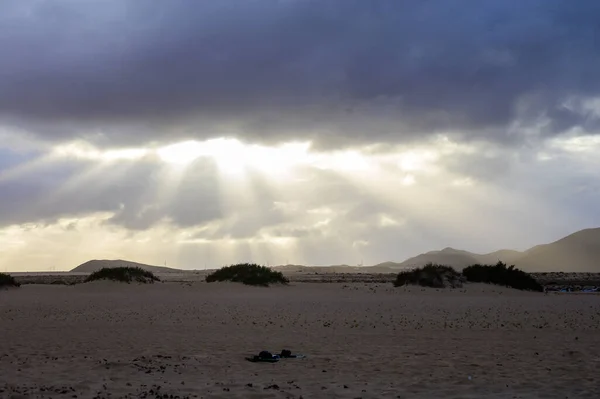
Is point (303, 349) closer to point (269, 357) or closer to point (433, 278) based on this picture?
point (269, 357)

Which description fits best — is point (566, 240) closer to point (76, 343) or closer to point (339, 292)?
point (339, 292)

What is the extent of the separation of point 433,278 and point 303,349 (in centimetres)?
2770

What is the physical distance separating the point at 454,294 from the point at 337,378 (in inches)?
1082

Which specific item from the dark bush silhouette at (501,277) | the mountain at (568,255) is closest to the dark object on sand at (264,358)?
the dark bush silhouette at (501,277)

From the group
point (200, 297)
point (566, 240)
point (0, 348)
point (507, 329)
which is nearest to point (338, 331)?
point (507, 329)

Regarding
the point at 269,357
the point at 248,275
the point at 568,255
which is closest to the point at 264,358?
the point at 269,357

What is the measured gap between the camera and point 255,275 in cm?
4391

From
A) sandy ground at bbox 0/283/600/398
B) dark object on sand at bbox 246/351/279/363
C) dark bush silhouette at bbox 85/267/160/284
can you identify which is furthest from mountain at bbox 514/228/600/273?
dark object on sand at bbox 246/351/279/363

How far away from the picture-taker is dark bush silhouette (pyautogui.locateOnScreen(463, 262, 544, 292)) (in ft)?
140

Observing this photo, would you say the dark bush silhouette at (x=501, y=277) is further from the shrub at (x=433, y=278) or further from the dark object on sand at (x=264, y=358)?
the dark object on sand at (x=264, y=358)

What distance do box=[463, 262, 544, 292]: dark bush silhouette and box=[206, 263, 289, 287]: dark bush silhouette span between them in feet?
46.7

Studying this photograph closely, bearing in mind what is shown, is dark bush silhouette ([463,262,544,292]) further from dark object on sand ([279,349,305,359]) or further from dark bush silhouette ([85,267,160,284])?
dark object on sand ([279,349,305,359])

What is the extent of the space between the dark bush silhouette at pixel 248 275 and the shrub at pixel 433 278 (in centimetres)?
918

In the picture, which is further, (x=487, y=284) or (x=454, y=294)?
(x=487, y=284)
